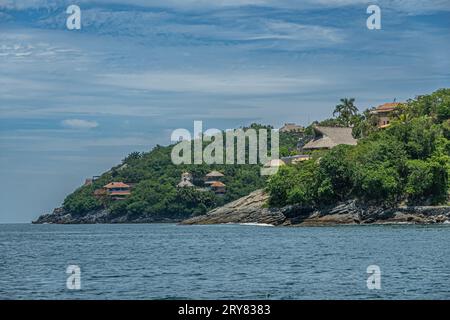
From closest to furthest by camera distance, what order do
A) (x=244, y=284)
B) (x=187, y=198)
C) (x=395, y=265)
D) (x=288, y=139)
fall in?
(x=244, y=284), (x=395, y=265), (x=187, y=198), (x=288, y=139)

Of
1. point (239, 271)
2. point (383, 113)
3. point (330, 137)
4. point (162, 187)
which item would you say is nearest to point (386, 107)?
point (383, 113)

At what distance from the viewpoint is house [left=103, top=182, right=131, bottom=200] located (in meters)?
173

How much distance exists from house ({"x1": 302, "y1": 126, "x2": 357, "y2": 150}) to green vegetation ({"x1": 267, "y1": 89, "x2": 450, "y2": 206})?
17.6 m

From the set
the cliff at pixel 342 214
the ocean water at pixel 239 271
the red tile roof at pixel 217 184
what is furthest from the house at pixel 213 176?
the ocean water at pixel 239 271

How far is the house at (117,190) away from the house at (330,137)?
181ft

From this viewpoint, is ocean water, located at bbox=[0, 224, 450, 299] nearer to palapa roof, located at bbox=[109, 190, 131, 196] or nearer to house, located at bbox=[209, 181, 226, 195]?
house, located at bbox=[209, 181, 226, 195]

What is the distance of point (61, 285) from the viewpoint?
34312 mm

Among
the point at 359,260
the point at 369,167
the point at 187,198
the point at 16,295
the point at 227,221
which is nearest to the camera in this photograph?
the point at 16,295

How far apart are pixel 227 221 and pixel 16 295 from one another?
86571 mm

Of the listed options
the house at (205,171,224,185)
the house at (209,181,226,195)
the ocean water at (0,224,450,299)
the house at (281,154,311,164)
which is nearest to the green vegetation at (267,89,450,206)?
the house at (281,154,311,164)

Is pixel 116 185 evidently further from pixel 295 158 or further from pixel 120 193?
pixel 295 158

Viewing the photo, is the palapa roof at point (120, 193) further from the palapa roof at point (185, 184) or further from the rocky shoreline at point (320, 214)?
the rocky shoreline at point (320, 214)

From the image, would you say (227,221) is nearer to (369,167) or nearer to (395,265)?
(369,167)

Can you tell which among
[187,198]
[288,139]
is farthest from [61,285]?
[288,139]
